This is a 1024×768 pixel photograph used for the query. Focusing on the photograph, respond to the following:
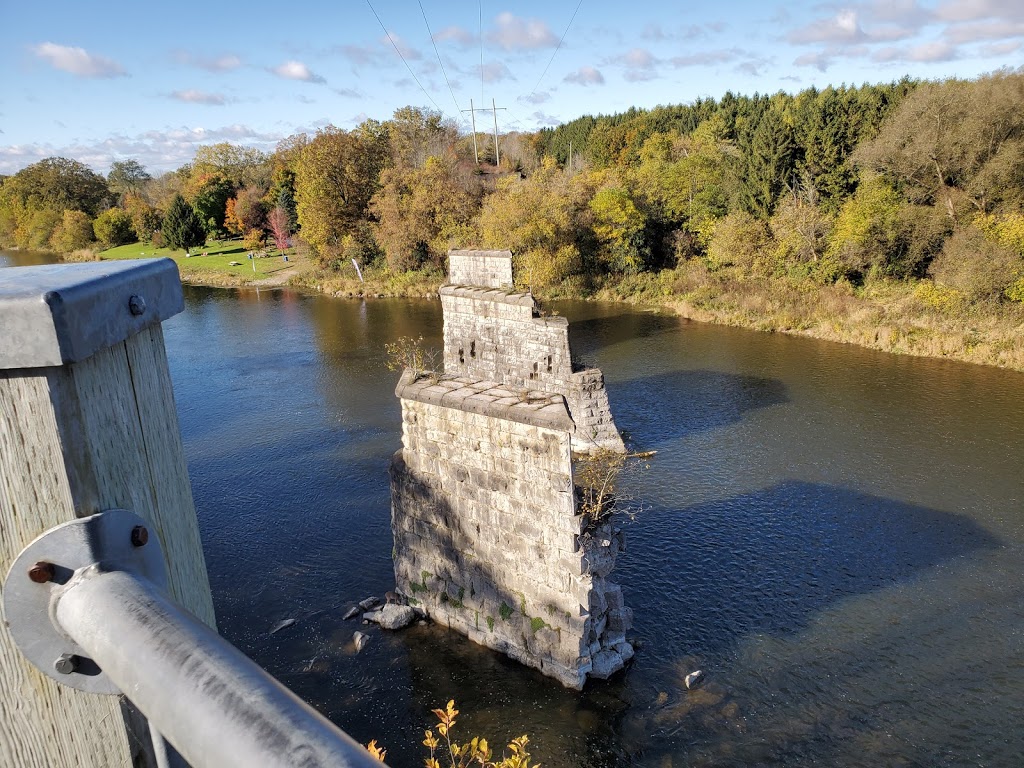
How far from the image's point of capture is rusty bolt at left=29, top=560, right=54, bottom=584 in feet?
3.17

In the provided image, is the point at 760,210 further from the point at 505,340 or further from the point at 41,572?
the point at 41,572

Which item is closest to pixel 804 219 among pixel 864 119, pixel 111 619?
pixel 864 119

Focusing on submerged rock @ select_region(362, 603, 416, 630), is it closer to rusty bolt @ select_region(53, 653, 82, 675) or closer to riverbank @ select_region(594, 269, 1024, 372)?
rusty bolt @ select_region(53, 653, 82, 675)

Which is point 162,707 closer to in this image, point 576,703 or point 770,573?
point 576,703

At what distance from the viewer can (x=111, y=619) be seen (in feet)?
2.98

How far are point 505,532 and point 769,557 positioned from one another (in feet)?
18.8

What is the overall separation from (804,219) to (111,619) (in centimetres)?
3603

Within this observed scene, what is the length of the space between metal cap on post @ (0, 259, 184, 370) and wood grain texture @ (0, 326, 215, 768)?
0.14ft

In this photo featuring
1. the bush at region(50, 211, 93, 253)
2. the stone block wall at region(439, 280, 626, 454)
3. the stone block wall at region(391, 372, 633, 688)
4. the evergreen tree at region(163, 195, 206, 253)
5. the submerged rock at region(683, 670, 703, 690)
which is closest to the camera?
the stone block wall at region(391, 372, 633, 688)

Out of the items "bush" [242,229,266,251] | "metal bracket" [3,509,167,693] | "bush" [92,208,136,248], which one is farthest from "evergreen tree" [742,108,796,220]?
"bush" [92,208,136,248]

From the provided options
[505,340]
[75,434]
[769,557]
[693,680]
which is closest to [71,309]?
[75,434]

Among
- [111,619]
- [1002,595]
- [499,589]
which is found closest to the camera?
[111,619]

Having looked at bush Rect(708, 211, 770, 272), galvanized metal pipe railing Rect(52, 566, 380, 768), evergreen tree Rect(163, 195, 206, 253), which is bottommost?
bush Rect(708, 211, 770, 272)

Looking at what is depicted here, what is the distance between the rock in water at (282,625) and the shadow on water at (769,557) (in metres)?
5.73
